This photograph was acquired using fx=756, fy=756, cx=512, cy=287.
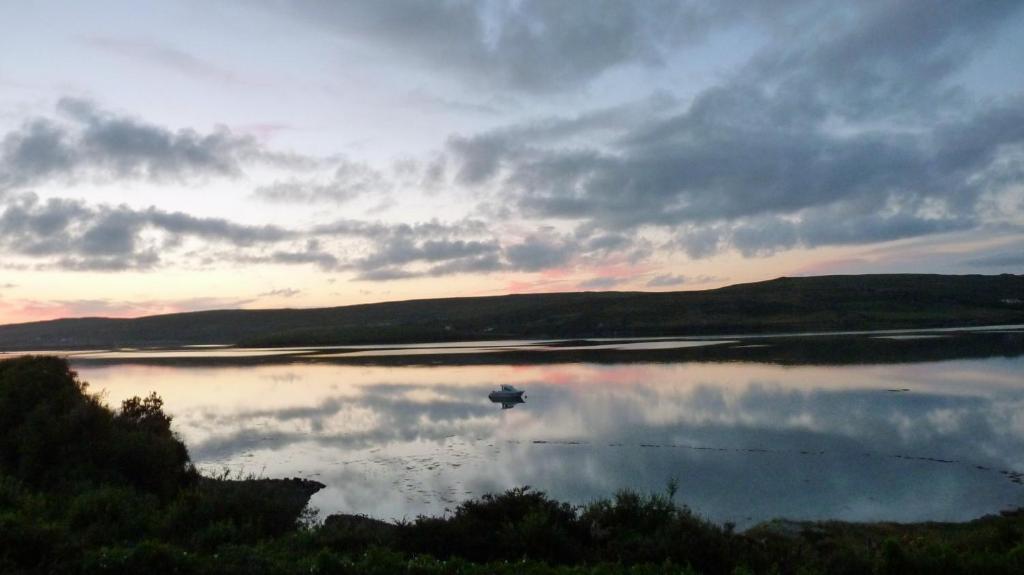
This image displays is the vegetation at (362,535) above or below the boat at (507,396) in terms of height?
above

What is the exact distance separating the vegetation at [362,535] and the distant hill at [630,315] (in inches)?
4141

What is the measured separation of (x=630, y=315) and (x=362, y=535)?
426 ft

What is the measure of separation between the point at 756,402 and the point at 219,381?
43.6 meters

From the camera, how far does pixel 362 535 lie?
40.3 feet

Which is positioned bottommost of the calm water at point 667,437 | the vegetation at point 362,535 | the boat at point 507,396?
the calm water at point 667,437

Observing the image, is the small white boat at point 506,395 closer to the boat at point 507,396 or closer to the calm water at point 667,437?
the boat at point 507,396

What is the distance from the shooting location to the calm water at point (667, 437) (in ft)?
65.8

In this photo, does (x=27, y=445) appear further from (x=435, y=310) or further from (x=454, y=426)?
(x=435, y=310)

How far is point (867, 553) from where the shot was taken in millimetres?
10922

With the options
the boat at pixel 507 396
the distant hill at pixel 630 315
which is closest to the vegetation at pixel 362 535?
the boat at pixel 507 396

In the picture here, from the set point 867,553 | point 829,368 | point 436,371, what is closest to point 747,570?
point 867,553

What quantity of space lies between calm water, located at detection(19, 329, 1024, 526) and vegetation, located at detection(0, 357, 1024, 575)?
3658 mm

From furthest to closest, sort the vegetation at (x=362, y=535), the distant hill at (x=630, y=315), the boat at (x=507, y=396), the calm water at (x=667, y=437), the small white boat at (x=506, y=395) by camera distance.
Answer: the distant hill at (x=630, y=315) < the small white boat at (x=506, y=395) < the boat at (x=507, y=396) < the calm water at (x=667, y=437) < the vegetation at (x=362, y=535)

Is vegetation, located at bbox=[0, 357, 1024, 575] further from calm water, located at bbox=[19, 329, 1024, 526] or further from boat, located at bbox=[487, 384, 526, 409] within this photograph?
boat, located at bbox=[487, 384, 526, 409]
